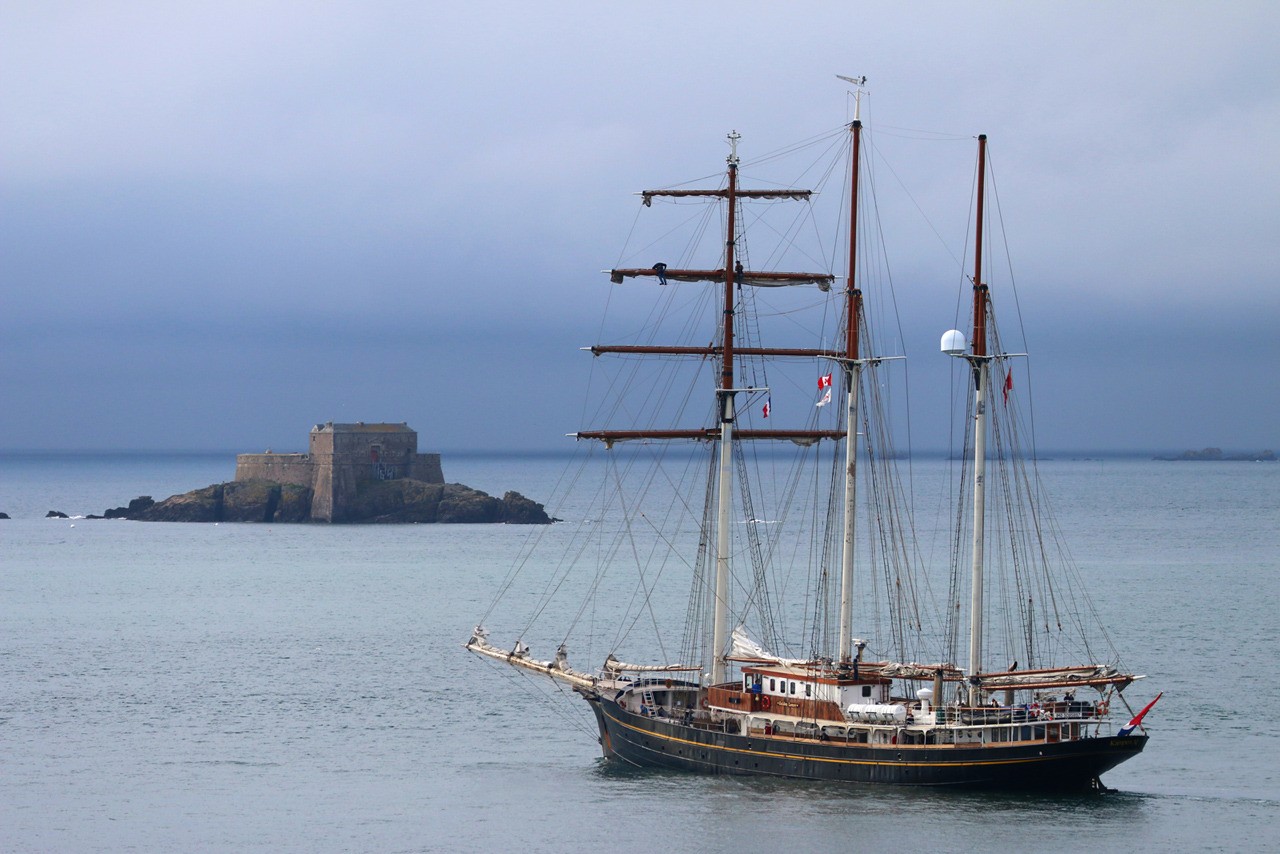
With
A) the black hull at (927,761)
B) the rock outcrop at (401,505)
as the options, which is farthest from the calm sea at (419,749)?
the rock outcrop at (401,505)

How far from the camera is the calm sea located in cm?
4825

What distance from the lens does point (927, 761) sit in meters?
51.5

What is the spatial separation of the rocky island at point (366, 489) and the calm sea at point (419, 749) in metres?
69.5

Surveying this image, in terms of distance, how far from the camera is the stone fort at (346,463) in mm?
185875

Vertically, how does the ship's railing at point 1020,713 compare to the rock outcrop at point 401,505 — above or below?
below

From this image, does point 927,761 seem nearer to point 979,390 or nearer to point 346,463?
point 979,390

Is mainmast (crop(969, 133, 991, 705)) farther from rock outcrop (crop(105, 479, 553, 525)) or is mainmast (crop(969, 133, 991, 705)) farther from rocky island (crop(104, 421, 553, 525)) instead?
rock outcrop (crop(105, 479, 553, 525))

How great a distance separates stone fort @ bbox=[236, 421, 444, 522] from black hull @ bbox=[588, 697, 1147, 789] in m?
135

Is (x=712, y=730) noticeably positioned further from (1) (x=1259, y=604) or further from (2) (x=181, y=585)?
(2) (x=181, y=585)

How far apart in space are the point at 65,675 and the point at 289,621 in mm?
23764

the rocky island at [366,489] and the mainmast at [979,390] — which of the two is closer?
the mainmast at [979,390]

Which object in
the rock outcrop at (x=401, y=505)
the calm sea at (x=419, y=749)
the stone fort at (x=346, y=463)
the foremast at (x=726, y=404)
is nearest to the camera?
the calm sea at (x=419, y=749)

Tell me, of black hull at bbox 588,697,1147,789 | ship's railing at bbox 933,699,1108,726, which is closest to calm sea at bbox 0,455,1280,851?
black hull at bbox 588,697,1147,789

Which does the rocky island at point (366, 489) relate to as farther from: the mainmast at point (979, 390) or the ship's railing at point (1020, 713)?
the ship's railing at point (1020, 713)
